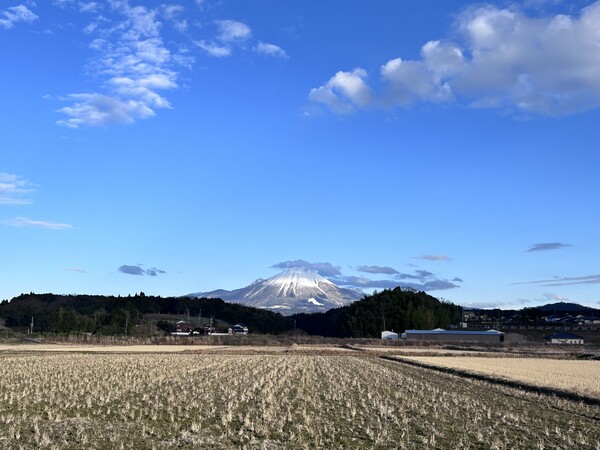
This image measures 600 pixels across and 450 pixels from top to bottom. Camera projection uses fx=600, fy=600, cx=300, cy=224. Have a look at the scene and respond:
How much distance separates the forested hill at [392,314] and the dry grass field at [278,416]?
114042 millimetres

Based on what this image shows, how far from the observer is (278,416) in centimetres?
1698

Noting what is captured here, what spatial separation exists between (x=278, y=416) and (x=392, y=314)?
12979 cm

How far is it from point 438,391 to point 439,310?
131 metres

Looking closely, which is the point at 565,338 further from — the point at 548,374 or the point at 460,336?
the point at 548,374

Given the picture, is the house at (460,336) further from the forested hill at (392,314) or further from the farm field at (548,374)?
the farm field at (548,374)

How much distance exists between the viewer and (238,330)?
178m

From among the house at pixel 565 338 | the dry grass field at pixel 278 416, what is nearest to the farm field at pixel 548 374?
the dry grass field at pixel 278 416

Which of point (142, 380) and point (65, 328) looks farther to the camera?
point (65, 328)

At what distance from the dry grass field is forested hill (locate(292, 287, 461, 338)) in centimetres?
11404

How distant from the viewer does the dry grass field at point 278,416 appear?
1358cm

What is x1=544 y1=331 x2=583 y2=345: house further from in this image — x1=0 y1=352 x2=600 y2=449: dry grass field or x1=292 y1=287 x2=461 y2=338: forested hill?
x1=0 y1=352 x2=600 y2=449: dry grass field

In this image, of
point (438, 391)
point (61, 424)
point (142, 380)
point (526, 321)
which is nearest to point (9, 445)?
point (61, 424)

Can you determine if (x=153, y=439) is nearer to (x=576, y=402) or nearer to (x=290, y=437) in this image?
(x=290, y=437)

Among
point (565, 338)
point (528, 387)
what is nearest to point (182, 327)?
point (565, 338)
